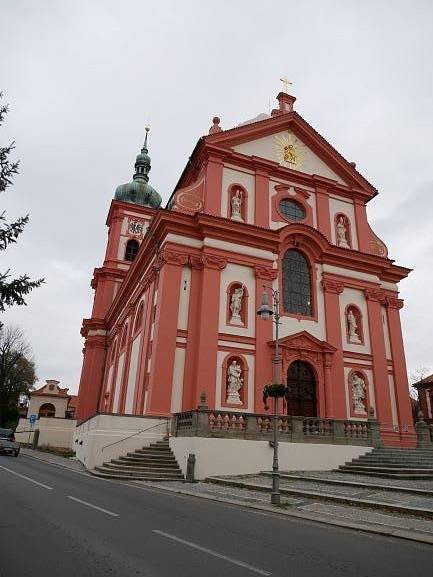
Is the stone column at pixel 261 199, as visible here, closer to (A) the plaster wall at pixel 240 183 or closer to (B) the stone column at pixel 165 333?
(A) the plaster wall at pixel 240 183

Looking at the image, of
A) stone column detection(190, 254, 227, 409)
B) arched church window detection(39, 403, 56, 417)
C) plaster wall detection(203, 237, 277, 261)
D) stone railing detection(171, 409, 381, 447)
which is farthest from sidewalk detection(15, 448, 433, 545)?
arched church window detection(39, 403, 56, 417)

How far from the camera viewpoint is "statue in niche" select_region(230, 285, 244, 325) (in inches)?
824

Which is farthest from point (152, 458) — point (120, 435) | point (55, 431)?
point (55, 431)

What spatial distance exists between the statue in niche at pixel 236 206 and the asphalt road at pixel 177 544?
16.4 metres

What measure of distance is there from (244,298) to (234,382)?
13.6 ft

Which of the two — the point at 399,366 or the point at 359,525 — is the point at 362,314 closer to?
the point at 399,366

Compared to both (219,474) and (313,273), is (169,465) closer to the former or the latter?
(219,474)

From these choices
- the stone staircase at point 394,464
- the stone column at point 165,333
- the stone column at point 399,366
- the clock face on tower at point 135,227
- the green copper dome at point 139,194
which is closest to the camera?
the stone staircase at point 394,464

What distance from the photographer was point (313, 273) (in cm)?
2383

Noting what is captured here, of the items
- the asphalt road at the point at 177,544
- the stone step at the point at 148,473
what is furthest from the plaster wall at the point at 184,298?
the asphalt road at the point at 177,544

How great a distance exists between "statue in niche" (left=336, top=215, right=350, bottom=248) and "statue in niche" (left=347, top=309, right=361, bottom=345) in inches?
168

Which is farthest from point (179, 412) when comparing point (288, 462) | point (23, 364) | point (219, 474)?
point (23, 364)

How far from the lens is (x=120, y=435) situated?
17172 millimetres

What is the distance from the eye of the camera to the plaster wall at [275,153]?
1001 inches
